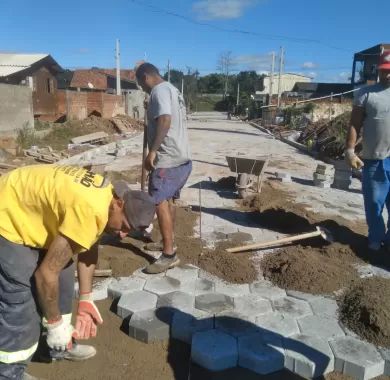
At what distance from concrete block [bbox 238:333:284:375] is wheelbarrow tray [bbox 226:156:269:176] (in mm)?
4030

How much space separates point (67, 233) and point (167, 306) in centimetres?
146

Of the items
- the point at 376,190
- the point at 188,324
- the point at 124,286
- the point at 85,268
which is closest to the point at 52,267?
the point at 85,268

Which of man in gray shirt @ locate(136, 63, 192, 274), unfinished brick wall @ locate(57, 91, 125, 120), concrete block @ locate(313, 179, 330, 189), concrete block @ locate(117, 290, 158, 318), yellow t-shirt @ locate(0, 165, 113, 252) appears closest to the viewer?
yellow t-shirt @ locate(0, 165, 113, 252)

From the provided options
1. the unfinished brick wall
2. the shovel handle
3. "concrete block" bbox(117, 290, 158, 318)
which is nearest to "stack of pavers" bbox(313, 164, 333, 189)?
the shovel handle

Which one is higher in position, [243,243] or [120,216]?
[120,216]

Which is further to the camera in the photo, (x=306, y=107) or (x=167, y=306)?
(x=306, y=107)

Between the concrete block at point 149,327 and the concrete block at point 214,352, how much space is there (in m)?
0.25

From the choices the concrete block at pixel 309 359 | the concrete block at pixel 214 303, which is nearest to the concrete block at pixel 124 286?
the concrete block at pixel 214 303

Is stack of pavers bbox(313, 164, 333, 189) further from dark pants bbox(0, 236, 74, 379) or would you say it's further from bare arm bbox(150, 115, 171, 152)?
dark pants bbox(0, 236, 74, 379)

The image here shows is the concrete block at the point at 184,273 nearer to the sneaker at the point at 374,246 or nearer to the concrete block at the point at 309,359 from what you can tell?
the concrete block at the point at 309,359

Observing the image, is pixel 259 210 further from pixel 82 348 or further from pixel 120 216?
pixel 120 216

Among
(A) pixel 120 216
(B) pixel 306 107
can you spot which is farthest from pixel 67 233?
(B) pixel 306 107

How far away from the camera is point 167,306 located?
122 inches

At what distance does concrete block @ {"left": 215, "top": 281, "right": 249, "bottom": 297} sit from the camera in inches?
132
